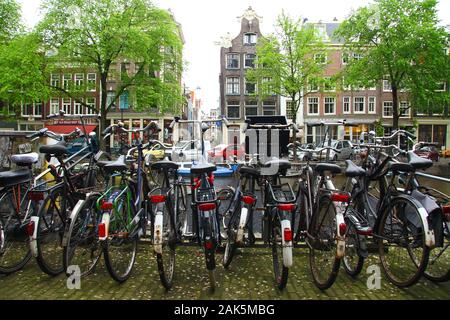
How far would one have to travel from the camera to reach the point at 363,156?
4.40m

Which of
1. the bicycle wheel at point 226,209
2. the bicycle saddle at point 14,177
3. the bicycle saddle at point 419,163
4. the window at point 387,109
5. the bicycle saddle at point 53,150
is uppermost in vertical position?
the window at point 387,109

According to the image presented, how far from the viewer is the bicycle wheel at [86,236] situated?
331cm

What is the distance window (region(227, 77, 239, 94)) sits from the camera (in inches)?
1593

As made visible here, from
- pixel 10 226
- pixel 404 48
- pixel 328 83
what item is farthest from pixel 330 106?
pixel 10 226

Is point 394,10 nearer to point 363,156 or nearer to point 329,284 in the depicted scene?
Answer: point 363,156

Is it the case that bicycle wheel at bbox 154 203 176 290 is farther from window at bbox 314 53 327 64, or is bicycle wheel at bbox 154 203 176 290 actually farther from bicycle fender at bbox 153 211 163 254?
window at bbox 314 53 327 64

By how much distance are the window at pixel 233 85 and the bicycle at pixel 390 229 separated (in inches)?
1472

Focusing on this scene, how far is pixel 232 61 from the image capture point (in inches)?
1596

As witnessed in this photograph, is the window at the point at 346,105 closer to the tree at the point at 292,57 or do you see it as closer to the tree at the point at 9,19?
the tree at the point at 292,57

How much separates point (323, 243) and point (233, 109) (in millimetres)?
37834

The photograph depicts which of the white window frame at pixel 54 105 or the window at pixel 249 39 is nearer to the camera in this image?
the white window frame at pixel 54 105

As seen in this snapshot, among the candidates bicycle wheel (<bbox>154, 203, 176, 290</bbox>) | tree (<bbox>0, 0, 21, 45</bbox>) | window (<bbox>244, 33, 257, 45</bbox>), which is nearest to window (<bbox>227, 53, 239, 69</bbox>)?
window (<bbox>244, 33, 257, 45</bbox>)

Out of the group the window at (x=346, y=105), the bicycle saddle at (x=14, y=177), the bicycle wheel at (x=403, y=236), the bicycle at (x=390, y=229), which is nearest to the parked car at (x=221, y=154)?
the bicycle at (x=390, y=229)

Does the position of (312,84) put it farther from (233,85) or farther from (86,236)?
(86,236)
